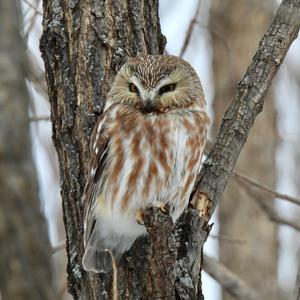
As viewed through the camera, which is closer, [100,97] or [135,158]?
[135,158]

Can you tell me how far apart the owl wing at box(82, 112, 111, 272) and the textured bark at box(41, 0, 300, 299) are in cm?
5

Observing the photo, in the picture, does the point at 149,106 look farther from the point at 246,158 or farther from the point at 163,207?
the point at 246,158

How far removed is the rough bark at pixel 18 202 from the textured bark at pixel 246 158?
19.1 feet

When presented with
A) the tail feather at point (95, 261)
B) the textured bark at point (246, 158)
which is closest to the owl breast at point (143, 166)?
the tail feather at point (95, 261)

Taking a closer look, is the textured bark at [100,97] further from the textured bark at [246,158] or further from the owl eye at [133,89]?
the textured bark at [246,158]

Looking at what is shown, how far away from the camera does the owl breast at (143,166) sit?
3752 mm

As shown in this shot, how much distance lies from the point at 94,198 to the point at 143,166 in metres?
0.33

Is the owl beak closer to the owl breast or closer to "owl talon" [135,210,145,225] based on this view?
the owl breast

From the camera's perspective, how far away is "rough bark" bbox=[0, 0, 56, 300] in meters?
1.26

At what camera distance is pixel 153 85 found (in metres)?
3.92

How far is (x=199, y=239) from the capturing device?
11.0ft

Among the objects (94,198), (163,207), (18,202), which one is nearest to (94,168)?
(94,198)

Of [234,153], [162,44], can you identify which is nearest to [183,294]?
[234,153]

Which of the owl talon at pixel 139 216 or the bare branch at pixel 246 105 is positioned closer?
the bare branch at pixel 246 105
